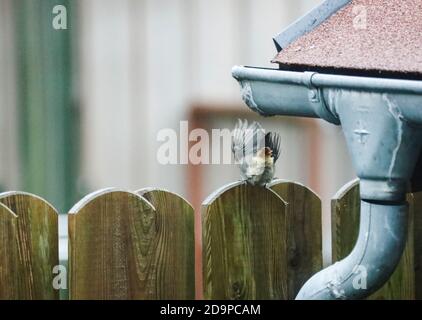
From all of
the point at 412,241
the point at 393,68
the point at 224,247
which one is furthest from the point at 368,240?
the point at 412,241

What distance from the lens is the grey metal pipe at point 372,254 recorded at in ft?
7.58

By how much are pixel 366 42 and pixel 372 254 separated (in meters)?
0.39

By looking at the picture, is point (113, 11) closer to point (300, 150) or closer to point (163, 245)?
point (300, 150)

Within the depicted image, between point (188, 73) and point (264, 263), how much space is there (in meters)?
1.14

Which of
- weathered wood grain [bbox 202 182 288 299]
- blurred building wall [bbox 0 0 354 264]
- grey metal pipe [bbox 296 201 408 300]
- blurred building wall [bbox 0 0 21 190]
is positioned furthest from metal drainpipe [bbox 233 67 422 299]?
blurred building wall [bbox 0 0 21 190]

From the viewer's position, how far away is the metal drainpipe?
223cm

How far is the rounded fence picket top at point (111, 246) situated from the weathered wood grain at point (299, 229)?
0.34 metres

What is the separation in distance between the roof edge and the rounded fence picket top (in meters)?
0.47

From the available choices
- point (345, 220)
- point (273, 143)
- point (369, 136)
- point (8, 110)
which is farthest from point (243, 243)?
point (8, 110)

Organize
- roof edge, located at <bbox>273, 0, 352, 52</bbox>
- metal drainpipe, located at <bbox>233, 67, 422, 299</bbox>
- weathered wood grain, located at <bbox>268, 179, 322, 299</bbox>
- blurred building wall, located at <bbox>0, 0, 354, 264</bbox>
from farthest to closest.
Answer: blurred building wall, located at <bbox>0, 0, 354, 264</bbox> → weathered wood grain, located at <bbox>268, 179, 322, 299</bbox> → roof edge, located at <bbox>273, 0, 352, 52</bbox> → metal drainpipe, located at <bbox>233, 67, 422, 299</bbox>

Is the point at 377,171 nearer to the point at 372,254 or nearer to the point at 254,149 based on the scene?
the point at 372,254

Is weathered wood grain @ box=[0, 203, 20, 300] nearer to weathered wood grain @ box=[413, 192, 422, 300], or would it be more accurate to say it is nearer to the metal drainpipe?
the metal drainpipe

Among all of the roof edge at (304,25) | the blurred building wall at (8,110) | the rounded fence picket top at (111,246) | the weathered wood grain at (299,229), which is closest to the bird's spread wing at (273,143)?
the weathered wood grain at (299,229)

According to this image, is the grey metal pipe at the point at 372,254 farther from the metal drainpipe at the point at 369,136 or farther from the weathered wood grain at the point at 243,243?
the weathered wood grain at the point at 243,243
